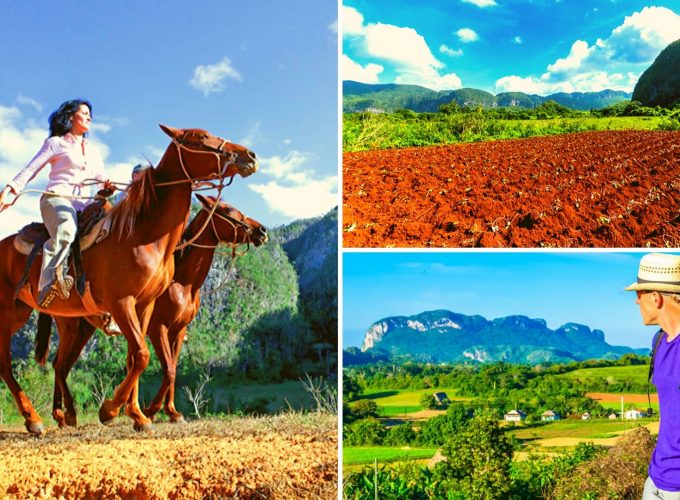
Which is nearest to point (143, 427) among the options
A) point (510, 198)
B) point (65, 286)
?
point (65, 286)

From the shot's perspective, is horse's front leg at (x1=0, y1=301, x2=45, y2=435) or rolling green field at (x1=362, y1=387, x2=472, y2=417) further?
rolling green field at (x1=362, y1=387, x2=472, y2=417)

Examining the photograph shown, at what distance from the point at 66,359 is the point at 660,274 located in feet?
12.0

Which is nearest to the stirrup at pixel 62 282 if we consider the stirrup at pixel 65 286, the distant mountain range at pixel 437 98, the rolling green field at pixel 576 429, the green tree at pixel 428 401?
the stirrup at pixel 65 286

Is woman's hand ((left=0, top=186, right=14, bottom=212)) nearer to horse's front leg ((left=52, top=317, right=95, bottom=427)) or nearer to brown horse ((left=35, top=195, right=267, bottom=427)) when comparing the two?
brown horse ((left=35, top=195, right=267, bottom=427))

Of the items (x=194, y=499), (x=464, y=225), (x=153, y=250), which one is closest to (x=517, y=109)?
(x=464, y=225)

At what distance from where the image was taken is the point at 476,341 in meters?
4.57

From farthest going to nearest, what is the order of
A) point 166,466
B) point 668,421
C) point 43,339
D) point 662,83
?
point 662,83 < point 43,339 < point 166,466 < point 668,421

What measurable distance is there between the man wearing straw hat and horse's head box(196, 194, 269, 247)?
2.64 meters

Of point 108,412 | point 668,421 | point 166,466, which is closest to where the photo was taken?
point 668,421

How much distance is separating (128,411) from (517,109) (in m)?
4.61

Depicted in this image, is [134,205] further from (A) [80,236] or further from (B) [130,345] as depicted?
(B) [130,345]

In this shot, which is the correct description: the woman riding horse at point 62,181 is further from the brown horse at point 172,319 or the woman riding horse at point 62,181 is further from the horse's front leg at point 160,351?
the horse's front leg at point 160,351

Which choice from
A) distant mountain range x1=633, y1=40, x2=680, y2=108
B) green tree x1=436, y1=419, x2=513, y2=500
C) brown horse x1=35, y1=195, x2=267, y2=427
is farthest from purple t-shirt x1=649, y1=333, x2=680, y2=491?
distant mountain range x1=633, y1=40, x2=680, y2=108

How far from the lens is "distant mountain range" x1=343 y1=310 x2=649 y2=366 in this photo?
449cm
